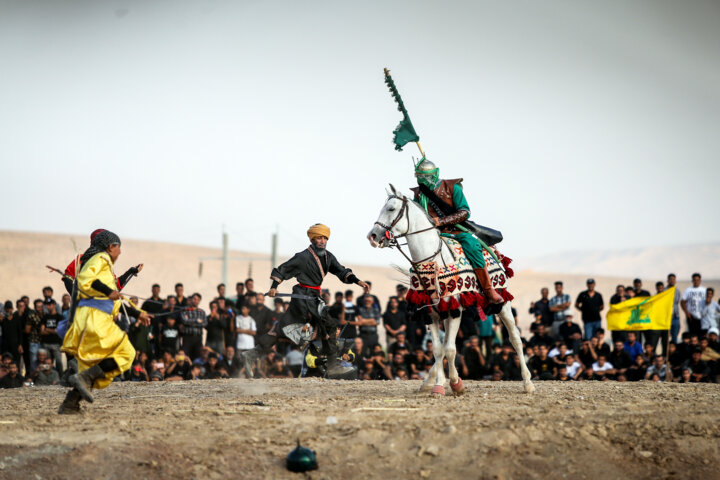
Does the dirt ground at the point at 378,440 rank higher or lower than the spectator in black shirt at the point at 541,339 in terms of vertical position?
lower

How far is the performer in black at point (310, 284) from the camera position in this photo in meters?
13.6

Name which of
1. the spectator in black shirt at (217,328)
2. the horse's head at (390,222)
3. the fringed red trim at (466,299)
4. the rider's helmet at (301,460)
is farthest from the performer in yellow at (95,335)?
the spectator in black shirt at (217,328)

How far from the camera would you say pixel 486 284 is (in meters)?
11.1

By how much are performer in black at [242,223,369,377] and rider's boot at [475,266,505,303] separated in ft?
8.50

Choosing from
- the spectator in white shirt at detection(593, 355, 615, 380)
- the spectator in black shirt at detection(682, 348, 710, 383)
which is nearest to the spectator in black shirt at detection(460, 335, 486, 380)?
the spectator in white shirt at detection(593, 355, 615, 380)

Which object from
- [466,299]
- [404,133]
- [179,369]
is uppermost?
[404,133]

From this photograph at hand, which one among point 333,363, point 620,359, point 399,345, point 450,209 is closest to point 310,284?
point 333,363

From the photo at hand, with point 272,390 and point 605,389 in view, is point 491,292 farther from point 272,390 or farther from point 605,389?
point 272,390

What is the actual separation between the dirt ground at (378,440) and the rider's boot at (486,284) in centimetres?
161

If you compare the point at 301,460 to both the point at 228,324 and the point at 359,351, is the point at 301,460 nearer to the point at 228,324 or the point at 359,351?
the point at 359,351

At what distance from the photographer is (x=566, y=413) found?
9.09m

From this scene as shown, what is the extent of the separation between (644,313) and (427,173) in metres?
8.75

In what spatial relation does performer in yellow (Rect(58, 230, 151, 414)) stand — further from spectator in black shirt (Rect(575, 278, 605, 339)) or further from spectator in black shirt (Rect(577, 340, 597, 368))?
spectator in black shirt (Rect(575, 278, 605, 339))

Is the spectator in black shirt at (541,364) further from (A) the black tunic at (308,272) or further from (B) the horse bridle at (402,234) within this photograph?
(B) the horse bridle at (402,234)
